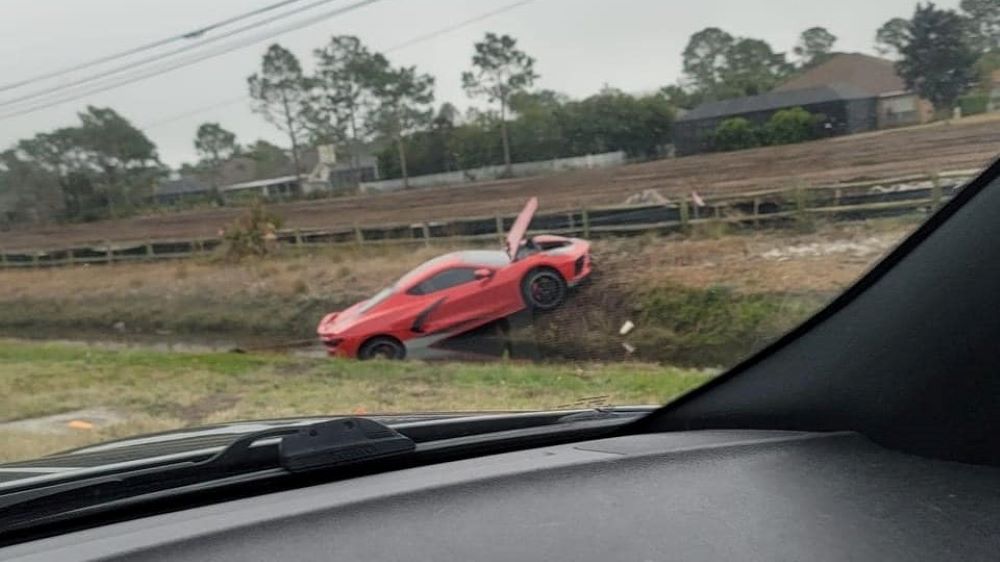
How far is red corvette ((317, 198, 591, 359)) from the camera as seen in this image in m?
5.83

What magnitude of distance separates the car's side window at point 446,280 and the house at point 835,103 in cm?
186

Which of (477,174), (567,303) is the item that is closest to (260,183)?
(477,174)

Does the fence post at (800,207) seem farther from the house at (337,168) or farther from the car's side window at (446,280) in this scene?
the house at (337,168)

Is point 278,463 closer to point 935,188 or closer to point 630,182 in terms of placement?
point 935,188

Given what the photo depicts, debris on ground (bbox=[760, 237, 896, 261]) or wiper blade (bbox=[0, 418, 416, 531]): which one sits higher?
debris on ground (bbox=[760, 237, 896, 261])

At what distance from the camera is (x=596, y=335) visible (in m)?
5.42

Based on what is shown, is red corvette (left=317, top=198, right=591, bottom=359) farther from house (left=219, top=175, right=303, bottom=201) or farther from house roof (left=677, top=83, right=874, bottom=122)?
house roof (left=677, top=83, right=874, bottom=122)

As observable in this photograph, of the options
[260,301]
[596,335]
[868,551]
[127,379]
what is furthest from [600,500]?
[260,301]

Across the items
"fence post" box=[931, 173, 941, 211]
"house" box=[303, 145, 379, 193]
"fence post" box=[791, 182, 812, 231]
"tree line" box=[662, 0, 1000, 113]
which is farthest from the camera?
"house" box=[303, 145, 379, 193]

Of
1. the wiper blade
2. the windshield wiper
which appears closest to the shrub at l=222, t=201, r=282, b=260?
the windshield wiper

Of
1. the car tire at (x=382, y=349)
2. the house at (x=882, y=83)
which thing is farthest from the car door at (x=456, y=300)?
the house at (x=882, y=83)

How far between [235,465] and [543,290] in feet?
12.7

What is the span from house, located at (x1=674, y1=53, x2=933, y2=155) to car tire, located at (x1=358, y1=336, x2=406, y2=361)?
2252 mm

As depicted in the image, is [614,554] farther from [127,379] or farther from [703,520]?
[127,379]
